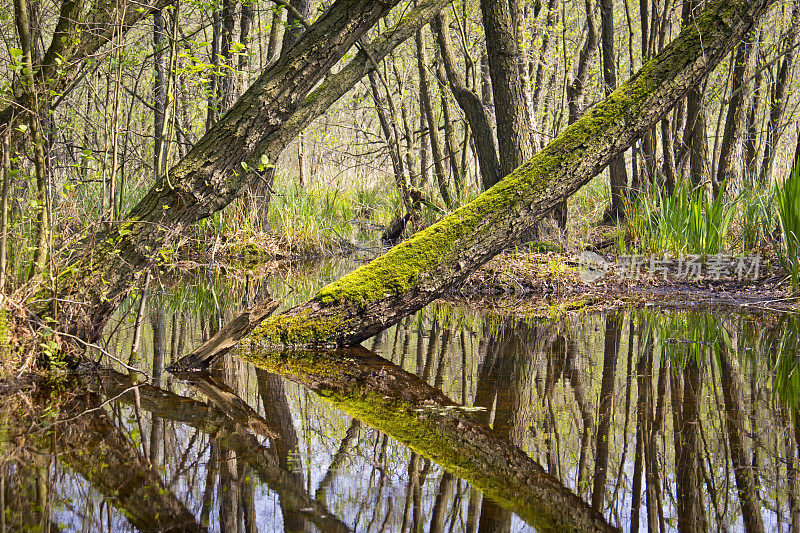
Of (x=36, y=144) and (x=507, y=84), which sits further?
(x=507, y=84)

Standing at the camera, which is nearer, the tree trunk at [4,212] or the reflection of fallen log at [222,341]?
the tree trunk at [4,212]

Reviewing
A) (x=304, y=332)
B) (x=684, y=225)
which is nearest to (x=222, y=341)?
(x=304, y=332)

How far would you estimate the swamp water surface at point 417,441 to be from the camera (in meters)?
1.94

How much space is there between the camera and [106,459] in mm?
2312

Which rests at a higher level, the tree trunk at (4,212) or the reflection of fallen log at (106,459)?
the tree trunk at (4,212)

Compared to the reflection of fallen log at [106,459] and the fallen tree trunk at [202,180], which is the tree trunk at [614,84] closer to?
the fallen tree trunk at [202,180]

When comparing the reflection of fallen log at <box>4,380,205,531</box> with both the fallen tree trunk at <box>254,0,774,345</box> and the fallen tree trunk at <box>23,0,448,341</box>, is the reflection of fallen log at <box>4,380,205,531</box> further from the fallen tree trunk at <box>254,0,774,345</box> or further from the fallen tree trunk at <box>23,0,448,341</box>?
the fallen tree trunk at <box>254,0,774,345</box>

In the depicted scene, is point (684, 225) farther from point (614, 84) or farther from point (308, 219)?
point (308, 219)

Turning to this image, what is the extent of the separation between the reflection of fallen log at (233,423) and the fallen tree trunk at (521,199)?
3.41 ft

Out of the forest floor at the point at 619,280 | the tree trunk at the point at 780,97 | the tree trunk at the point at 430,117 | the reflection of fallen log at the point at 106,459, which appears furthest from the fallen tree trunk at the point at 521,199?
the tree trunk at the point at 780,97

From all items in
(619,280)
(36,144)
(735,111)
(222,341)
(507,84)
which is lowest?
(222,341)

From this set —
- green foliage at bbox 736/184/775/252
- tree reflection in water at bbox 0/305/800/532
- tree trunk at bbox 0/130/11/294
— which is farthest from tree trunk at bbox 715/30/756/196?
tree trunk at bbox 0/130/11/294

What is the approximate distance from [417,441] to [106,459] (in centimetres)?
113

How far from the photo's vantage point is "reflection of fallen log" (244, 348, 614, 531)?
2004mm
